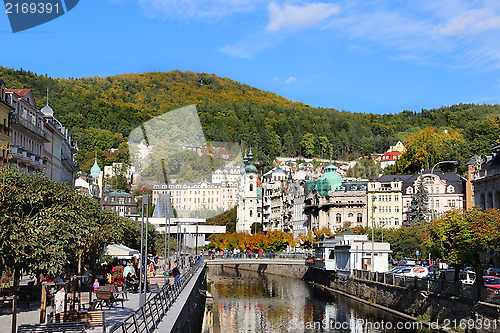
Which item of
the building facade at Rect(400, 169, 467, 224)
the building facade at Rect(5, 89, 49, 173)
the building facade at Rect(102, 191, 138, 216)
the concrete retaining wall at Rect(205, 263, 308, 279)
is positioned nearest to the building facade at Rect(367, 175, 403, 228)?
the building facade at Rect(400, 169, 467, 224)

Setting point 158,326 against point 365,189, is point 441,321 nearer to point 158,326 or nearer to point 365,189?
point 158,326

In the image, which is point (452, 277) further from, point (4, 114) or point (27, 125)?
point (27, 125)

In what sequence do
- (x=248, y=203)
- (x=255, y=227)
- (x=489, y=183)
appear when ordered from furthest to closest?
1. (x=248, y=203)
2. (x=255, y=227)
3. (x=489, y=183)

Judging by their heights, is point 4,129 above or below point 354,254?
above

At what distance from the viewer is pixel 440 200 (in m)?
100

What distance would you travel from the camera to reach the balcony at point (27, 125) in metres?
44.6

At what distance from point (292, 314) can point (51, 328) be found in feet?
113

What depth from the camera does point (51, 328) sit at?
1428cm

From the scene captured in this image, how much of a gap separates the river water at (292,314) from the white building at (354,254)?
3.12 m

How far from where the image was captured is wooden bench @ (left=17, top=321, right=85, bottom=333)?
1399cm

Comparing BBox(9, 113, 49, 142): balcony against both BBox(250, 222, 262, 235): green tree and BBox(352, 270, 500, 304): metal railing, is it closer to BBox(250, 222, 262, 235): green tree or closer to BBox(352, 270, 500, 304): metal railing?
BBox(352, 270, 500, 304): metal railing

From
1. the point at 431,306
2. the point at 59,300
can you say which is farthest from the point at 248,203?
the point at 59,300

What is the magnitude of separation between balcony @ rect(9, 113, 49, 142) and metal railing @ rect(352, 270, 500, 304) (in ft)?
94.2

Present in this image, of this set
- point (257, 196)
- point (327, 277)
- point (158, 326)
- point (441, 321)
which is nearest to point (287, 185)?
point (257, 196)
